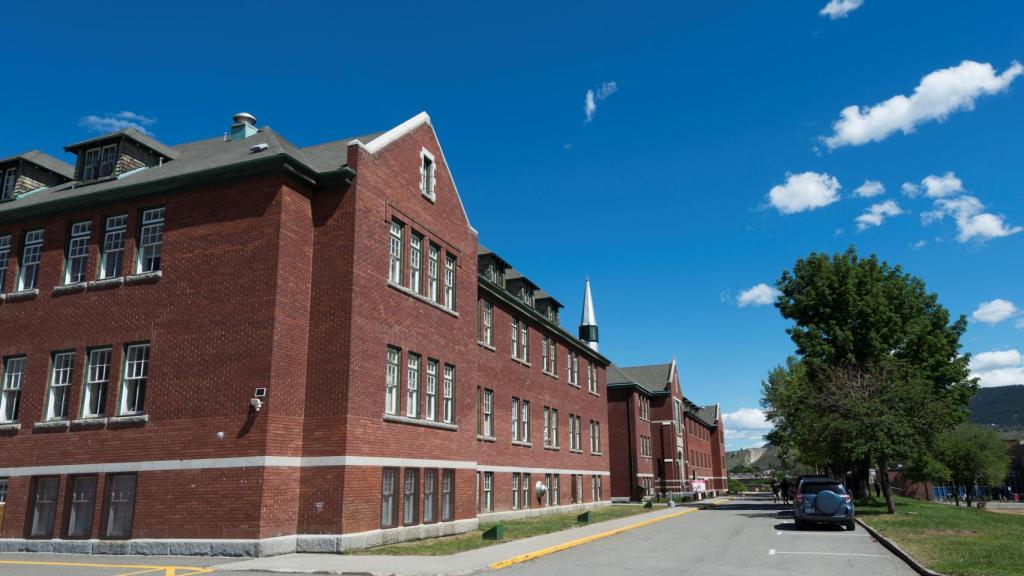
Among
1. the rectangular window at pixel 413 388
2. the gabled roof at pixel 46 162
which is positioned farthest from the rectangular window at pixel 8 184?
the rectangular window at pixel 413 388

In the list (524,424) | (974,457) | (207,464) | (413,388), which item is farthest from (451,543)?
(974,457)

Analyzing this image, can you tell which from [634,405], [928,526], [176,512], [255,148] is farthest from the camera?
[634,405]

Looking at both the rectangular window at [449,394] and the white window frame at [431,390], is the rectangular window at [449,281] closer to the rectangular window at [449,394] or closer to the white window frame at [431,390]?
the rectangular window at [449,394]

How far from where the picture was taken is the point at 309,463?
60.4 ft

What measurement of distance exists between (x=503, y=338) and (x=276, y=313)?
16.2m

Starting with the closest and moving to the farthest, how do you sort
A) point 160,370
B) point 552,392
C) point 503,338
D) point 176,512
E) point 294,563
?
point 294,563 → point 176,512 → point 160,370 → point 503,338 → point 552,392

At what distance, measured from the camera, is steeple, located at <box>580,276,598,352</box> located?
64188mm

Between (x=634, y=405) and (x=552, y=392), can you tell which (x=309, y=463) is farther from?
(x=634, y=405)

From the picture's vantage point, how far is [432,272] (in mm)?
24422

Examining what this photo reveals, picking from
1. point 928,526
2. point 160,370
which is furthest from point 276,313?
point 928,526

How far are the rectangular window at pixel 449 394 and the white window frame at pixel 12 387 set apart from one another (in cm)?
1268

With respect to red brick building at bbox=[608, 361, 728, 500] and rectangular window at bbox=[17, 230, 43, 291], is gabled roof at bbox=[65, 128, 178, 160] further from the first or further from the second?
red brick building at bbox=[608, 361, 728, 500]

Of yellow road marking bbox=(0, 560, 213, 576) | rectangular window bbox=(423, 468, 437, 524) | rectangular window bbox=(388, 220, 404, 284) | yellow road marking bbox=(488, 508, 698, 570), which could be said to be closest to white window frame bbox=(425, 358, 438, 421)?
rectangular window bbox=(423, 468, 437, 524)

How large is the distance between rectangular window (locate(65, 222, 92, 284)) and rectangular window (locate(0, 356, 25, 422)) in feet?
9.51
